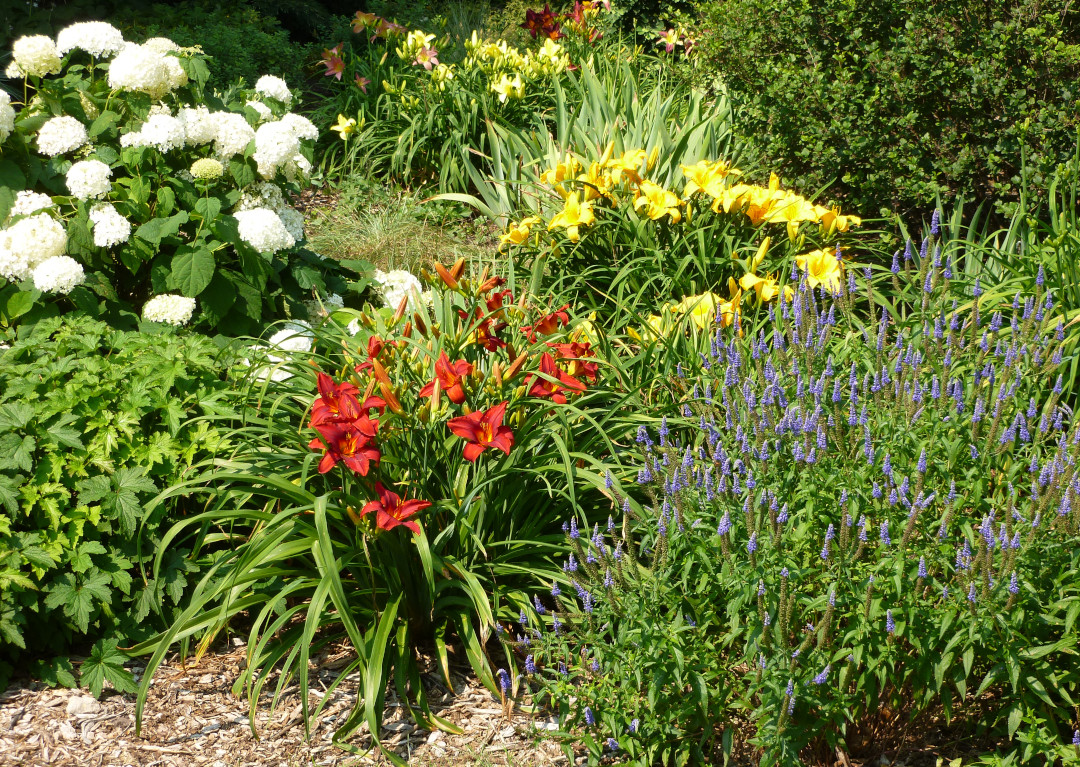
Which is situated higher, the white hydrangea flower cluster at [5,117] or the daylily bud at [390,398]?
the white hydrangea flower cluster at [5,117]

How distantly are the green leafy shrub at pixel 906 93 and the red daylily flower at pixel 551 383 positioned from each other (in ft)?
7.75

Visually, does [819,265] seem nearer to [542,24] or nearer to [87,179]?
[87,179]

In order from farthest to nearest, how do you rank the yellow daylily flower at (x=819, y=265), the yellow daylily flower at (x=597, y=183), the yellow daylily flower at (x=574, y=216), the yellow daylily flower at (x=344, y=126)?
the yellow daylily flower at (x=344, y=126) → the yellow daylily flower at (x=597, y=183) → the yellow daylily flower at (x=574, y=216) → the yellow daylily flower at (x=819, y=265)

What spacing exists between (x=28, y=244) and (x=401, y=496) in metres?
1.79

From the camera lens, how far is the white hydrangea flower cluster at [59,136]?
12.4ft

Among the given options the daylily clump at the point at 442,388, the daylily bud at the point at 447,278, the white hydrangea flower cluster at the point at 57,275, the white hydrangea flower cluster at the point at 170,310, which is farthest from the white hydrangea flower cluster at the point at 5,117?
the daylily bud at the point at 447,278

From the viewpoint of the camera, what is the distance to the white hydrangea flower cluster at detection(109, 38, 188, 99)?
3.83 meters

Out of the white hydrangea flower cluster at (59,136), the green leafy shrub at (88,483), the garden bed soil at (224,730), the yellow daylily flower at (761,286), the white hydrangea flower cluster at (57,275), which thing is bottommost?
the garden bed soil at (224,730)

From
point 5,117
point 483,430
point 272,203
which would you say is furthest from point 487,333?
point 5,117

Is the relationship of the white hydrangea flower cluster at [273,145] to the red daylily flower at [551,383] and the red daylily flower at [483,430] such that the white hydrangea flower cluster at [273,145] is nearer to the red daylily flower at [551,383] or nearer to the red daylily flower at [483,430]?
the red daylily flower at [551,383]

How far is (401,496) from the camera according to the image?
2902mm

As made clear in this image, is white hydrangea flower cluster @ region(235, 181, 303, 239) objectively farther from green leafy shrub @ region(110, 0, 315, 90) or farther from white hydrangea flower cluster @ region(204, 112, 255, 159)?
green leafy shrub @ region(110, 0, 315, 90)

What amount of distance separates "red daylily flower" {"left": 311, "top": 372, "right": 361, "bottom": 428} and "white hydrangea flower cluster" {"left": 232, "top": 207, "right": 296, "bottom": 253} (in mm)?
1240

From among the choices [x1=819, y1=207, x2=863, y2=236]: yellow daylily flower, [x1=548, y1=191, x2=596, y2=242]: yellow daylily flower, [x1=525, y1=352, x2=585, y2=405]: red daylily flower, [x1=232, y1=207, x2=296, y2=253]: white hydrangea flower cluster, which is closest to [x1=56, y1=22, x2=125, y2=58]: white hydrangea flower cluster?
[x1=232, y1=207, x2=296, y2=253]: white hydrangea flower cluster
